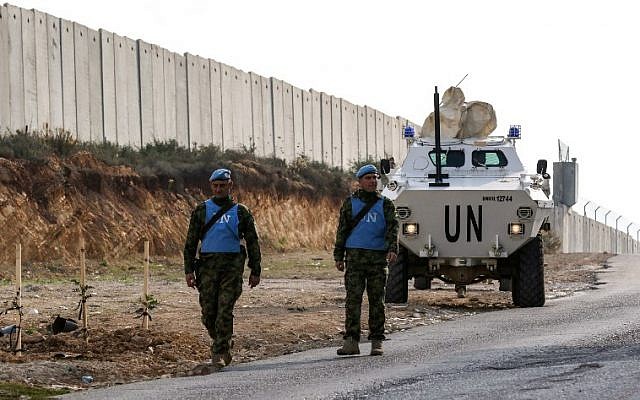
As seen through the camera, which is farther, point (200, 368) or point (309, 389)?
point (200, 368)

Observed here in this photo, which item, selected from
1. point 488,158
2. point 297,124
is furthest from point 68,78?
point 297,124

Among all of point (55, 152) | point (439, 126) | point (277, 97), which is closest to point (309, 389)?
point (439, 126)

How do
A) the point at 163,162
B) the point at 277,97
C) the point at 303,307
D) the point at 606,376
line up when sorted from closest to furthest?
the point at 606,376 → the point at 303,307 → the point at 163,162 → the point at 277,97

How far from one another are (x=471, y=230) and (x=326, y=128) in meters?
27.2

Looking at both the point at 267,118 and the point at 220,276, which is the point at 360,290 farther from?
the point at 267,118

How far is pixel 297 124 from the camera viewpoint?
4584 cm

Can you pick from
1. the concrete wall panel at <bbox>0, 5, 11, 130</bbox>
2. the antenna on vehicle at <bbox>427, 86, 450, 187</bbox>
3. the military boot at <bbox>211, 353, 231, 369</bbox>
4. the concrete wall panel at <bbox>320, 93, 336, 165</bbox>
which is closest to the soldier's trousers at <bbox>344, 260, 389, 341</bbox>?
the military boot at <bbox>211, 353, 231, 369</bbox>

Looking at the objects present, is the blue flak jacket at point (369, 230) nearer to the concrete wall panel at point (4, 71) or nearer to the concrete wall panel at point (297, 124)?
the concrete wall panel at point (4, 71)

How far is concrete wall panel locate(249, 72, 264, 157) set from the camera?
4253 cm

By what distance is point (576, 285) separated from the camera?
28875 millimetres

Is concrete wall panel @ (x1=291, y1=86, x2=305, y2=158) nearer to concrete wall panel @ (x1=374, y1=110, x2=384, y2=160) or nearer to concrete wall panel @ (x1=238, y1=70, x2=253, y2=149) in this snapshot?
concrete wall panel @ (x1=238, y1=70, x2=253, y2=149)

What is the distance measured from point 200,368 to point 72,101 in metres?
19.5

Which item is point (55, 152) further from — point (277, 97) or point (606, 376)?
point (606, 376)

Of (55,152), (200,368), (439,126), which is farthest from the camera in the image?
(55,152)
